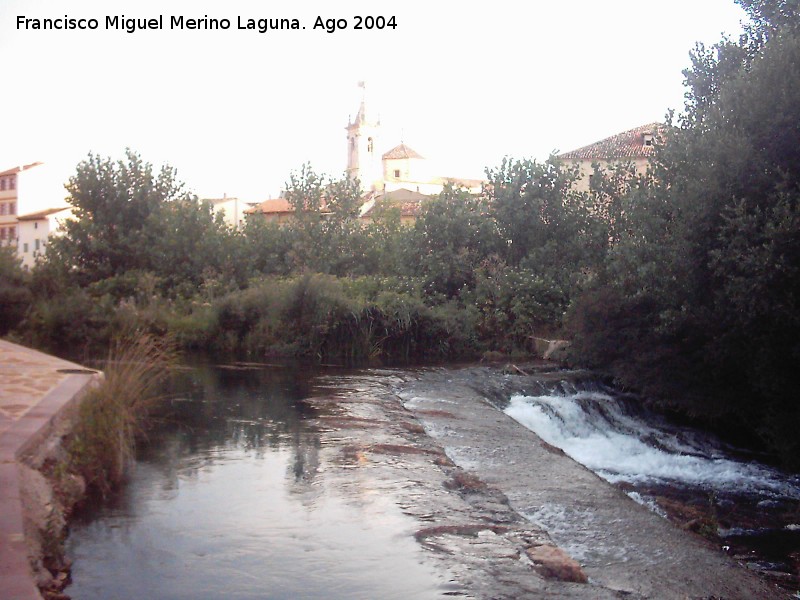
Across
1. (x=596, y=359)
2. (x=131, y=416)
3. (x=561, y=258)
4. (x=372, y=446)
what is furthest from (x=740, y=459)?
(x=561, y=258)

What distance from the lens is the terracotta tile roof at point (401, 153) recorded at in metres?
94.1

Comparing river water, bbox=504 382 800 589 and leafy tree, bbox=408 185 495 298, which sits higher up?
leafy tree, bbox=408 185 495 298

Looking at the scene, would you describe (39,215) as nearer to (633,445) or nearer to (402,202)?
(402,202)

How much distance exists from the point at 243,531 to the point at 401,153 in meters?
90.2

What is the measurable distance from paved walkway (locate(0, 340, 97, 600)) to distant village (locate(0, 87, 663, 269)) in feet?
59.0

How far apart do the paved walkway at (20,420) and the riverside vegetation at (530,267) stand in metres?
4.10

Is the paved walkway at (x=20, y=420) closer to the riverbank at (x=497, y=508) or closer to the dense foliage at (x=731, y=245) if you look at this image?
the riverbank at (x=497, y=508)

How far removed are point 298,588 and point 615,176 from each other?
23066mm

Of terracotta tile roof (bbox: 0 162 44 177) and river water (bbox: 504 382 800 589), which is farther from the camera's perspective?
terracotta tile roof (bbox: 0 162 44 177)

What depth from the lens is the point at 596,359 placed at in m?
17.4

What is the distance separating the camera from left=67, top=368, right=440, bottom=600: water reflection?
531 cm

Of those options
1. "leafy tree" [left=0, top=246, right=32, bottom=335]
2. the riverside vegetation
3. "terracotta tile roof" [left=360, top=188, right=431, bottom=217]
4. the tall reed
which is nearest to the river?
the tall reed

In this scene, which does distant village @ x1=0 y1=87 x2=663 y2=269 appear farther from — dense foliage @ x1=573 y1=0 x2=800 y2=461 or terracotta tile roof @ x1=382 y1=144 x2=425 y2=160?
dense foliage @ x1=573 y1=0 x2=800 y2=461

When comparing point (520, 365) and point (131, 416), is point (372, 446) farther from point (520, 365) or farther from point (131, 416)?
point (520, 365)
